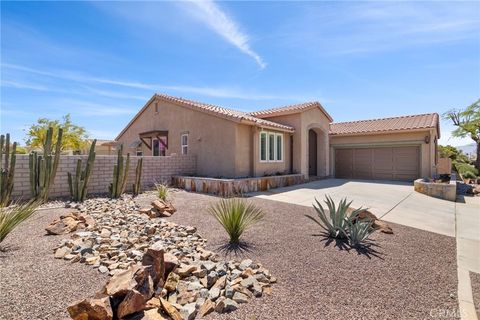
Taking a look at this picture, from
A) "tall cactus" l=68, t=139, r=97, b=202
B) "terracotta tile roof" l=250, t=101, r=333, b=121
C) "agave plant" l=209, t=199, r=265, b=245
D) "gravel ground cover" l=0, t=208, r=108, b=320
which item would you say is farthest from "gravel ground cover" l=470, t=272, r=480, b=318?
"terracotta tile roof" l=250, t=101, r=333, b=121

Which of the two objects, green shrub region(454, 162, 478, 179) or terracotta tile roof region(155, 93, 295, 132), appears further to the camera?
green shrub region(454, 162, 478, 179)

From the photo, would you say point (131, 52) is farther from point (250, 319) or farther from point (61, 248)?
point (250, 319)

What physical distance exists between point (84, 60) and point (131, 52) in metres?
3.04

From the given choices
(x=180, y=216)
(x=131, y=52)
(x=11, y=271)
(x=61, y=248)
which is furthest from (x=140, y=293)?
(x=131, y=52)

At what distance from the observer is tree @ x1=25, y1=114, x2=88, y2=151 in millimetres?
34688

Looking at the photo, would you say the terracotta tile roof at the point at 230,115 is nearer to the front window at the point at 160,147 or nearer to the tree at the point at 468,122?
the front window at the point at 160,147

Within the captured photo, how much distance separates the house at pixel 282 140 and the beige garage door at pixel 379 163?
63 millimetres

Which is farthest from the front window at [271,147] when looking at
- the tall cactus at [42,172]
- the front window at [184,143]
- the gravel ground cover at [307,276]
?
the tall cactus at [42,172]

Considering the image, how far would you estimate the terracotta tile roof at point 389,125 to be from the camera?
62.4ft

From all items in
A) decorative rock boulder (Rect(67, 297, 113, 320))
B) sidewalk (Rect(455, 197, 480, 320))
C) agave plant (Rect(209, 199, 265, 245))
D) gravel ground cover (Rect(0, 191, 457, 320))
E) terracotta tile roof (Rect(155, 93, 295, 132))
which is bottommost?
sidewalk (Rect(455, 197, 480, 320))

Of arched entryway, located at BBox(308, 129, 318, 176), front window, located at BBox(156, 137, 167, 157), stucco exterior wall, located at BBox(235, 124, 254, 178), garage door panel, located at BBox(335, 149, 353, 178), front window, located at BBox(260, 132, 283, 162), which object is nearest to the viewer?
stucco exterior wall, located at BBox(235, 124, 254, 178)

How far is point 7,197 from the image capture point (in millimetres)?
8688

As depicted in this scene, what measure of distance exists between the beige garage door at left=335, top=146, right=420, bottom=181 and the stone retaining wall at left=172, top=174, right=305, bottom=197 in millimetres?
8918

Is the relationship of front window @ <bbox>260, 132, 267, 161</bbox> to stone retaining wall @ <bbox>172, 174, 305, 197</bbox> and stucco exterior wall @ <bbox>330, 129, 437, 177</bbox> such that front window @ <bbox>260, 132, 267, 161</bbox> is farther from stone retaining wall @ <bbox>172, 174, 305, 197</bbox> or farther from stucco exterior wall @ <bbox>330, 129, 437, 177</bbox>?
stucco exterior wall @ <bbox>330, 129, 437, 177</bbox>
